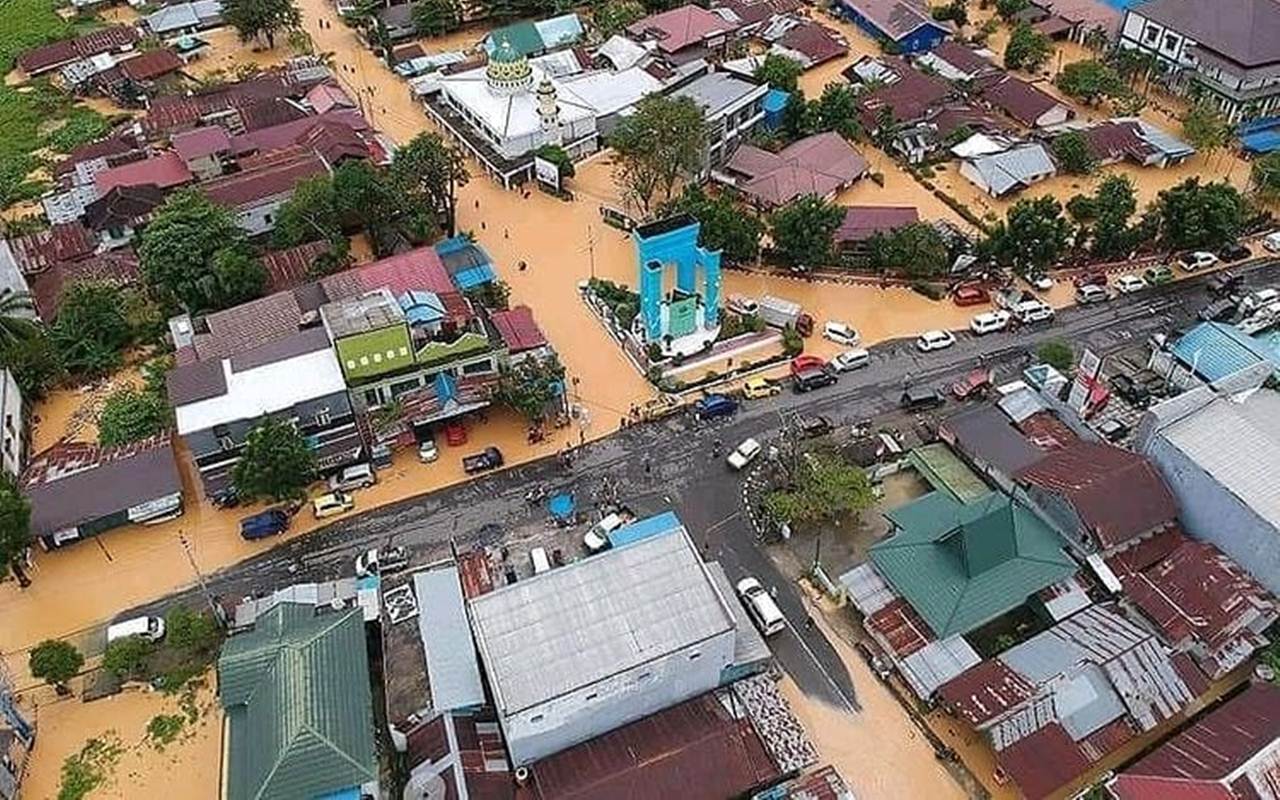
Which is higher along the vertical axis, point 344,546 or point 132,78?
point 132,78

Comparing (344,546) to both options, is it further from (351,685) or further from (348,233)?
(348,233)

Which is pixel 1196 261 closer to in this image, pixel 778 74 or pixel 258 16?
pixel 778 74

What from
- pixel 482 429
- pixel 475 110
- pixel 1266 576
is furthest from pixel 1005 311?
pixel 475 110

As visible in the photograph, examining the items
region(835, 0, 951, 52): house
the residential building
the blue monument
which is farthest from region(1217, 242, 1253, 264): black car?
region(835, 0, 951, 52): house

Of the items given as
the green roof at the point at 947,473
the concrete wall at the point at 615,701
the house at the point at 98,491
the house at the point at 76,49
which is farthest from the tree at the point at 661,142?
the house at the point at 76,49

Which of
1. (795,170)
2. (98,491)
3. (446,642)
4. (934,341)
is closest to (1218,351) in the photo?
(934,341)
